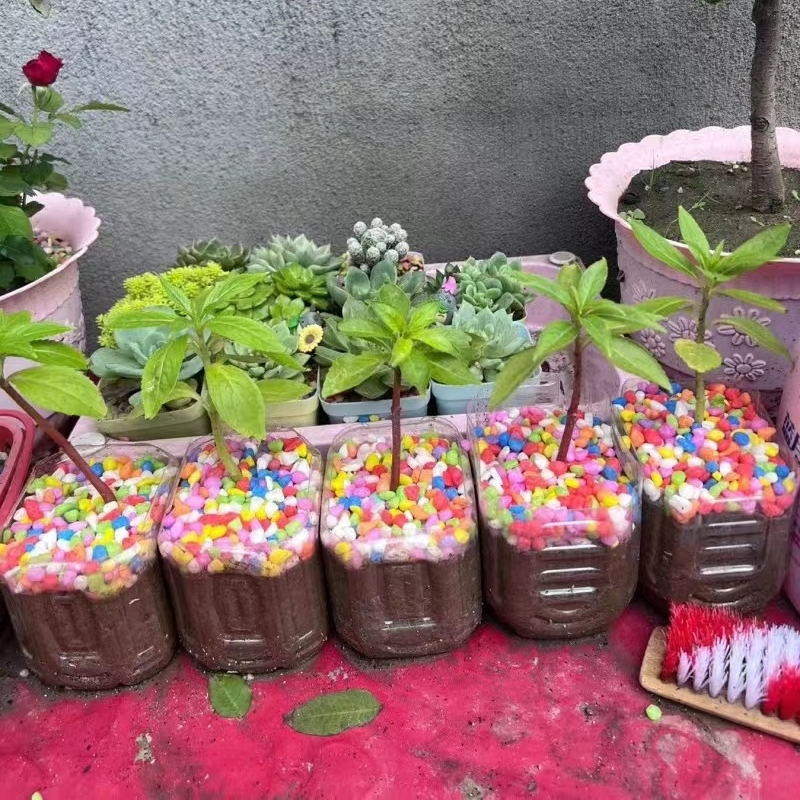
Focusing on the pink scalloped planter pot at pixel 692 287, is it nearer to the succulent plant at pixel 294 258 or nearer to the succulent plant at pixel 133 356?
the succulent plant at pixel 294 258

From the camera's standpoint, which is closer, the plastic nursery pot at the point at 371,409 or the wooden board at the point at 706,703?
the wooden board at the point at 706,703

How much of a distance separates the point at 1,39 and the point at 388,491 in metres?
1.30

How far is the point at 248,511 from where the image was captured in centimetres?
110

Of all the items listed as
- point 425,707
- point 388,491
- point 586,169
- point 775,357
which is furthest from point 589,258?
point 425,707

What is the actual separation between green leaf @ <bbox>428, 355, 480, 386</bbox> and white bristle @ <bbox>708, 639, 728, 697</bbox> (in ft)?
1.67

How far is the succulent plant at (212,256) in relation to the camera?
161cm

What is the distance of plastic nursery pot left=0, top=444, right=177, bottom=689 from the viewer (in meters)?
1.05

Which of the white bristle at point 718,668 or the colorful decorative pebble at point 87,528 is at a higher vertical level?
the colorful decorative pebble at point 87,528

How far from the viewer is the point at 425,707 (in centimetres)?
113

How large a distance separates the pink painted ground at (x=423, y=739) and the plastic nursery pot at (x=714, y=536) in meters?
0.10

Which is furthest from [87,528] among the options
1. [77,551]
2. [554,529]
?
[554,529]

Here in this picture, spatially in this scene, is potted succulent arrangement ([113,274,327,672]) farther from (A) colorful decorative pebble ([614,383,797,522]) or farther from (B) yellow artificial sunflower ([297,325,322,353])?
(A) colorful decorative pebble ([614,383,797,522])

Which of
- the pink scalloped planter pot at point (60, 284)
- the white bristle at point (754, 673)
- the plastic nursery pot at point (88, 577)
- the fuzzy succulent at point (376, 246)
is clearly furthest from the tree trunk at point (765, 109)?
the pink scalloped planter pot at point (60, 284)

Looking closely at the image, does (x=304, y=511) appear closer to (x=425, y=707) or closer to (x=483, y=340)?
(x=425, y=707)
